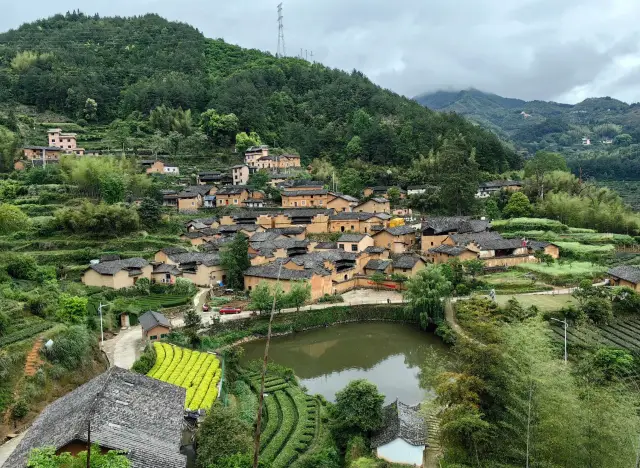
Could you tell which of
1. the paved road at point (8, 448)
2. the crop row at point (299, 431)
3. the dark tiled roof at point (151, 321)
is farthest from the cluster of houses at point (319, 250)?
the paved road at point (8, 448)

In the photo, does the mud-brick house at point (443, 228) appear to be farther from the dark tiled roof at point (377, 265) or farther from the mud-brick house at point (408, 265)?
the dark tiled roof at point (377, 265)

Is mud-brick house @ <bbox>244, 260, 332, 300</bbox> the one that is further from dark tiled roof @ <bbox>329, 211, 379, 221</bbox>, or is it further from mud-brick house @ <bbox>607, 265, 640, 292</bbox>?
mud-brick house @ <bbox>607, 265, 640, 292</bbox>

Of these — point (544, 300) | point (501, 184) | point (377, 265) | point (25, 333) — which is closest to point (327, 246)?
point (377, 265)

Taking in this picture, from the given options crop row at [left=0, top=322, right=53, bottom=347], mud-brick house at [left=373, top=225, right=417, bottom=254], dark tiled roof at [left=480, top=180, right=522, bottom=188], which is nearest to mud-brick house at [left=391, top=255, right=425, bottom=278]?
mud-brick house at [left=373, top=225, right=417, bottom=254]

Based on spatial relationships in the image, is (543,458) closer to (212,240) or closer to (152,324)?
(152,324)

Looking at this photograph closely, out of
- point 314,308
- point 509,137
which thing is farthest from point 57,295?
point 509,137

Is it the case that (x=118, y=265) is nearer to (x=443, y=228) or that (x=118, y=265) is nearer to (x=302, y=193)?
(x=302, y=193)
